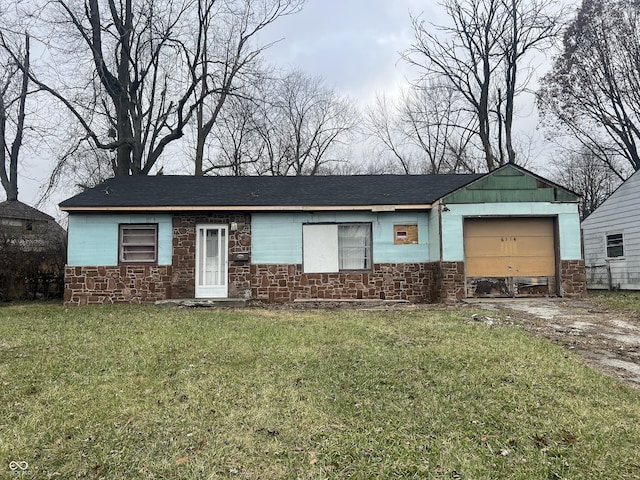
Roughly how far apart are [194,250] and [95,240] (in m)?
2.72

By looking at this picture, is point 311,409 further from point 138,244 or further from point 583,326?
point 138,244

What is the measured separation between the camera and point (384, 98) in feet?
92.9

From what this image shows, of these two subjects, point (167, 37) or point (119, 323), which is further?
point (167, 37)

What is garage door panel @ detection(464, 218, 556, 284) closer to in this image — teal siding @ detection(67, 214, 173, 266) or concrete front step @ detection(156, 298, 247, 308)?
concrete front step @ detection(156, 298, 247, 308)

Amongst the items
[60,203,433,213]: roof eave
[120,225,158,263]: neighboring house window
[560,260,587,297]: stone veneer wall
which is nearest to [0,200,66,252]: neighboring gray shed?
[60,203,433,213]: roof eave

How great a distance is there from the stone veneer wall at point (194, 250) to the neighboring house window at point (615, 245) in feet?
42.8

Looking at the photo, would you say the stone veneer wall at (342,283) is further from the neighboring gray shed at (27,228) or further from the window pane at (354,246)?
the neighboring gray shed at (27,228)

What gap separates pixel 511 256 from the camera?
38.0 ft

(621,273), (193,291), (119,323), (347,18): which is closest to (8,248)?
(193,291)

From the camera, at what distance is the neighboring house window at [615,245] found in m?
15.1

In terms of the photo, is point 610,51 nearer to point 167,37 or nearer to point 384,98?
point 384,98

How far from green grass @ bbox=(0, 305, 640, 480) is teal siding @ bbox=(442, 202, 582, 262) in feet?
16.4

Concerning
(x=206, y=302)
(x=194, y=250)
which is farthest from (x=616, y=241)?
(x=194, y=250)

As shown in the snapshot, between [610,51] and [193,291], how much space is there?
869 inches
